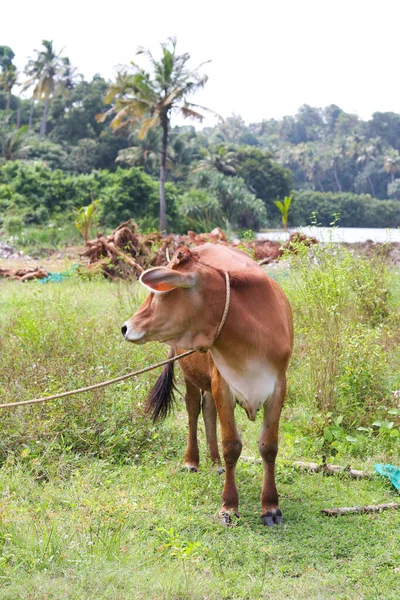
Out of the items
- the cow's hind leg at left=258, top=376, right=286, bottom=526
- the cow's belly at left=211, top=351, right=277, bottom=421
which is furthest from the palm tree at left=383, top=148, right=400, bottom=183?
the cow's belly at left=211, top=351, right=277, bottom=421

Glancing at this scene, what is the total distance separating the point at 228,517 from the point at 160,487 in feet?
2.12

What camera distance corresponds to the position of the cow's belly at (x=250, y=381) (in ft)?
12.9

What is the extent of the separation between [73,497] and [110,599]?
139cm

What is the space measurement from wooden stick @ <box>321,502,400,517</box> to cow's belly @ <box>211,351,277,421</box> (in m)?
0.85

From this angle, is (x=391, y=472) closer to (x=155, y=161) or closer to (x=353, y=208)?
(x=155, y=161)

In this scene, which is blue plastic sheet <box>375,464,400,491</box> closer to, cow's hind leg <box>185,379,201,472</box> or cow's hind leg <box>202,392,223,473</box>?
cow's hind leg <box>202,392,223,473</box>

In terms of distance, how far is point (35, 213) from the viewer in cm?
3209

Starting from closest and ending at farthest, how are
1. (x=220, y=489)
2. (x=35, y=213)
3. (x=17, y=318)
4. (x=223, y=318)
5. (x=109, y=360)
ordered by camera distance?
1. (x=223, y=318)
2. (x=220, y=489)
3. (x=109, y=360)
4. (x=17, y=318)
5. (x=35, y=213)

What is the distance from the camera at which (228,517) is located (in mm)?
4168

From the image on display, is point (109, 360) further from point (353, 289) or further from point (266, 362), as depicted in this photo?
point (353, 289)

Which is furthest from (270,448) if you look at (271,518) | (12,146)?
(12,146)

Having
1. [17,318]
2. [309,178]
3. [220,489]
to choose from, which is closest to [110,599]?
[220,489]

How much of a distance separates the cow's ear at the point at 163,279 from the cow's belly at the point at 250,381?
1.79 ft

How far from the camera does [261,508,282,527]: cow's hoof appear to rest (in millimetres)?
4161
